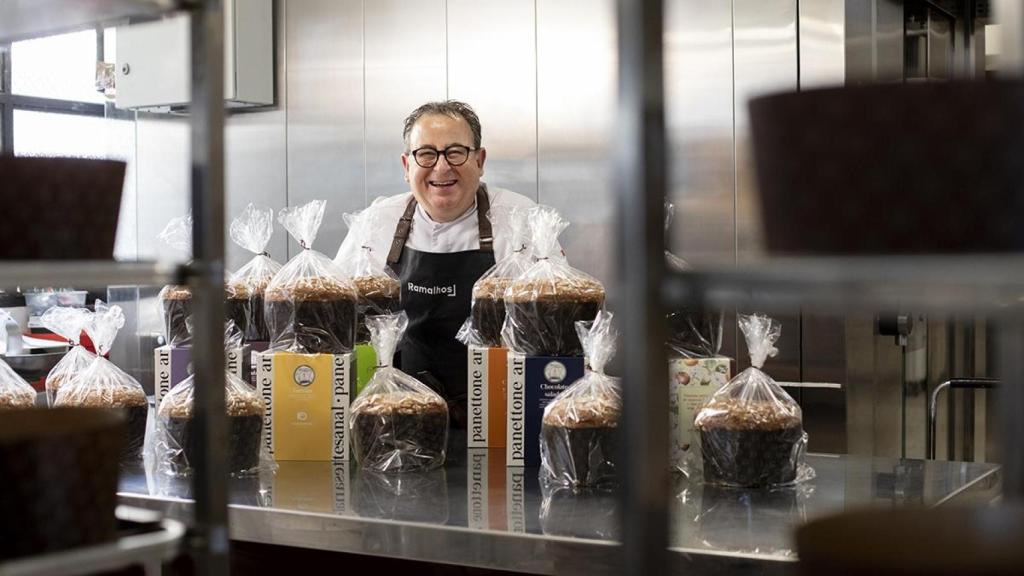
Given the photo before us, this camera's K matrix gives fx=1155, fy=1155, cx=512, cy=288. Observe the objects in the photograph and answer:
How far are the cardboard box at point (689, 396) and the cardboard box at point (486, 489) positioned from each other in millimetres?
279

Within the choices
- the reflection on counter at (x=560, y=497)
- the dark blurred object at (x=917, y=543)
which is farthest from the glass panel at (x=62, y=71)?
the dark blurred object at (x=917, y=543)

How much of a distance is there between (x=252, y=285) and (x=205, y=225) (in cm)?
143

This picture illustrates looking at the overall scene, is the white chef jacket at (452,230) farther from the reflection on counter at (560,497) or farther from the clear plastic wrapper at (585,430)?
the clear plastic wrapper at (585,430)

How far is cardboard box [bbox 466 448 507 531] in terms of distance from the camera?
159cm

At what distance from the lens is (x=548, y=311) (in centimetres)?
202

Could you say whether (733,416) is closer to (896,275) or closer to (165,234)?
(896,275)

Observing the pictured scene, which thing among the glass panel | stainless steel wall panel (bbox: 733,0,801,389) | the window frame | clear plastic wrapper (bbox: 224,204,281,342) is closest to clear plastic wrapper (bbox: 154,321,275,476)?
clear plastic wrapper (bbox: 224,204,281,342)

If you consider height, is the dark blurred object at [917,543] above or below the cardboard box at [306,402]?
above

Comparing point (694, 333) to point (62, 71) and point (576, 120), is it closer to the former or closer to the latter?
point (576, 120)

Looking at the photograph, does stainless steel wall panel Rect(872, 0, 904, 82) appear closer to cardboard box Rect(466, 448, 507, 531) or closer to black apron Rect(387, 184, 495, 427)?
black apron Rect(387, 184, 495, 427)

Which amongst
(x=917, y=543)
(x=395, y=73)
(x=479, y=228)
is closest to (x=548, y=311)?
(x=917, y=543)

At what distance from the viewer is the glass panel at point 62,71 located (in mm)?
5039

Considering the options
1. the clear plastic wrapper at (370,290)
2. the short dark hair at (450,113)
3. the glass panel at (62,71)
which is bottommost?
the clear plastic wrapper at (370,290)

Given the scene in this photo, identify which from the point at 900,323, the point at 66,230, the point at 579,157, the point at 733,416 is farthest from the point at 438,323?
the point at 66,230
